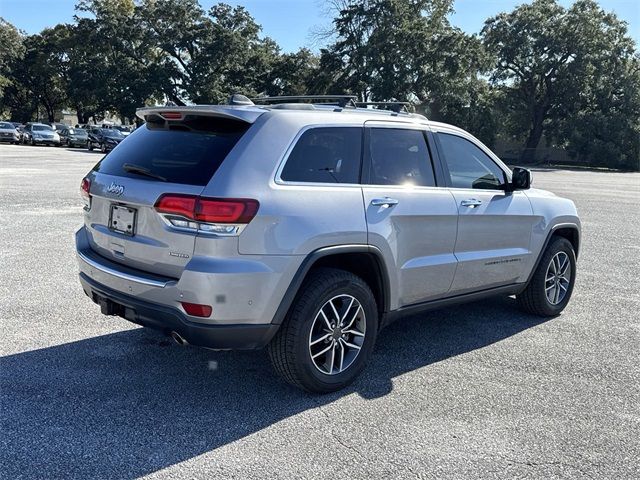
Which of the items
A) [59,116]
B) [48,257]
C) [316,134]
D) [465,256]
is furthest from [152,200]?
[59,116]

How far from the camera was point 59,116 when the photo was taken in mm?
88875

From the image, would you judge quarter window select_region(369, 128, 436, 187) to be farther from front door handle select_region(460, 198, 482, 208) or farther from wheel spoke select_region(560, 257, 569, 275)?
wheel spoke select_region(560, 257, 569, 275)

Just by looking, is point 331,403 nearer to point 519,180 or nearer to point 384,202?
point 384,202

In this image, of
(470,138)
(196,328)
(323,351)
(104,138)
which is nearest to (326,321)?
(323,351)

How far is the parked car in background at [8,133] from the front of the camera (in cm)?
4253

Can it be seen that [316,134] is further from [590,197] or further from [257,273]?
[590,197]

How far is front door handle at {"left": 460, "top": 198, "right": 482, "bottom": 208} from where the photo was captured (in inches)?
178

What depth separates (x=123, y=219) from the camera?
369 cm

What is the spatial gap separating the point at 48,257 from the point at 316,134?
4.81 meters

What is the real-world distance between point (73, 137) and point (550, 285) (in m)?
42.8

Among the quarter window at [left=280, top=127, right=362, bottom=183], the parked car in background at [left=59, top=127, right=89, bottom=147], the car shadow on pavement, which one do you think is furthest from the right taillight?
the parked car in background at [left=59, top=127, right=89, bottom=147]

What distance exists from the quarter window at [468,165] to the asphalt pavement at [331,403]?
1.34 metres

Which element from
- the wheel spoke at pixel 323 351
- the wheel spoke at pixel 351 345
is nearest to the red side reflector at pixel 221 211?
the wheel spoke at pixel 323 351

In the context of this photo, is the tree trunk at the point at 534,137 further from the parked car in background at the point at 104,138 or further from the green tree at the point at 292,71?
the parked car in background at the point at 104,138
